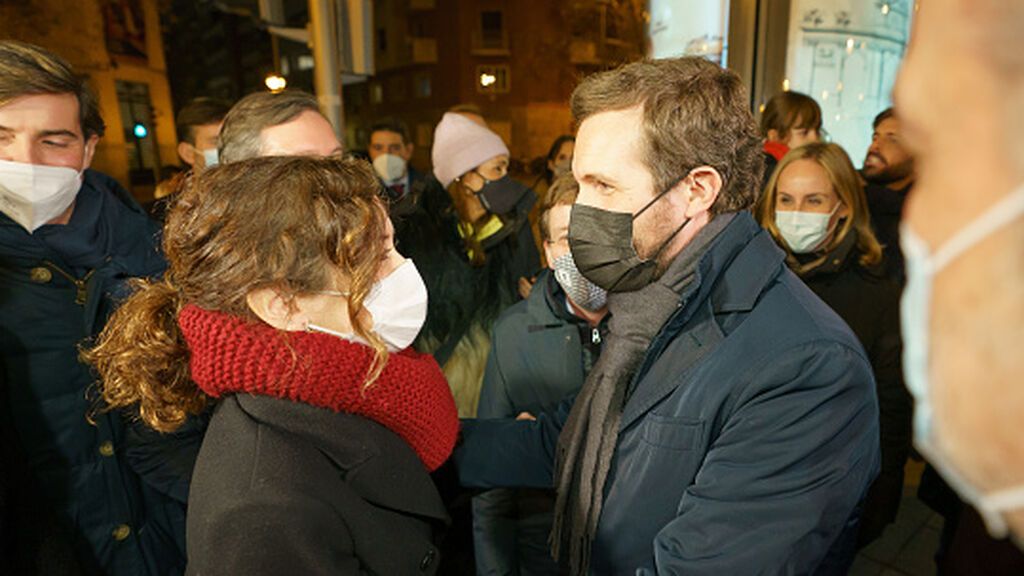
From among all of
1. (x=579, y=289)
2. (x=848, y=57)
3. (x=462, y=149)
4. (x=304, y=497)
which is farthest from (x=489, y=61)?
(x=304, y=497)

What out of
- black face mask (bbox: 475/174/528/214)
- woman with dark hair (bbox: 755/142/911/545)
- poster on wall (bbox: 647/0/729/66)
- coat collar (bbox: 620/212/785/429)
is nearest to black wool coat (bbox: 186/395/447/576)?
coat collar (bbox: 620/212/785/429)

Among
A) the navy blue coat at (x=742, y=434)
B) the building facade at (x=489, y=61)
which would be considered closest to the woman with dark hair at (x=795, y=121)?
the navy blue coat at (x=742, y=434)

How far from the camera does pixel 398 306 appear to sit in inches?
58.2

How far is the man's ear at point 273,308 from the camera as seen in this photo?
4.14 feet

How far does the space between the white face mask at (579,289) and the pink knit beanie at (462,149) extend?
6.16 ft

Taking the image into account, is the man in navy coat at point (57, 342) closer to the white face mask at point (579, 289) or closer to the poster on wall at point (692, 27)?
the white face mask at point (579, 289)

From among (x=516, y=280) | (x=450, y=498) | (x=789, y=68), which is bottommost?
(x=450, y=498)

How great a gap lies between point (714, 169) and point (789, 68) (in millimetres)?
4906

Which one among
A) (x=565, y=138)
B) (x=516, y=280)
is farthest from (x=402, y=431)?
(x=565, y=138)

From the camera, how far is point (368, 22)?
407cm

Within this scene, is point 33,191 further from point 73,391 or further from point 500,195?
point 500,195

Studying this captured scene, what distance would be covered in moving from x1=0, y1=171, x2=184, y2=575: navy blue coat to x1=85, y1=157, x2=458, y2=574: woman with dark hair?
1.89ft

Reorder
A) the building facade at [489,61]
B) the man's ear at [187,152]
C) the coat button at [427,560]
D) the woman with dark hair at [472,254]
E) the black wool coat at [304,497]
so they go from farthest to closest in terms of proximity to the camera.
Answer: the building facade at [489,61] → the man's ear at [187,152] → the woman with dark hair at [472,254] → the coat button at [427,560] → the black wool coat at [304,497]

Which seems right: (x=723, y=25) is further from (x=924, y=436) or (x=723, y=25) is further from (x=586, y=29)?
(x=586, y=29)
